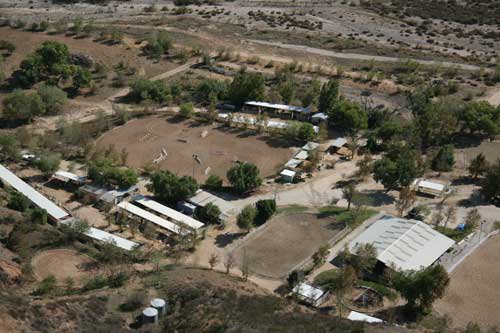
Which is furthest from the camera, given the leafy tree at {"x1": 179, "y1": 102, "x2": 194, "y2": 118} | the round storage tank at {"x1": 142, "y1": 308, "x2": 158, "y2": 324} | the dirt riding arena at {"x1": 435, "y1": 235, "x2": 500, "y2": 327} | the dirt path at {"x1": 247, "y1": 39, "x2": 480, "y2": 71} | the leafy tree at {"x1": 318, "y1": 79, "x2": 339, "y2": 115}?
the dirt path at {"x1": 247, "y1": 39, "x2": 480, "y2": 71}

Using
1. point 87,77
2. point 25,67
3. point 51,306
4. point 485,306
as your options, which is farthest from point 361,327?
point 25,67

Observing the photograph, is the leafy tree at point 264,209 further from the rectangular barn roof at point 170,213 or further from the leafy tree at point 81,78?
the leafy tree at point 81,78

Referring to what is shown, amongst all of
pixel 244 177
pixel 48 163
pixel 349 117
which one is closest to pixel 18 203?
pixel 48 163

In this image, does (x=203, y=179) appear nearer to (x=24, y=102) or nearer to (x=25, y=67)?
(x=24, y=102)

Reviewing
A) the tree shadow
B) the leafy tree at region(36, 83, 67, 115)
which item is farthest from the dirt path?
the tree shadow

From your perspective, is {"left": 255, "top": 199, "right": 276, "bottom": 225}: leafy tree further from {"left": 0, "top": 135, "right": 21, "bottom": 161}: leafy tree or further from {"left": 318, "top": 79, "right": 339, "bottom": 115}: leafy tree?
{"left": 0, "top": 135, "right": 21, "bottom": 161}: leafy tree

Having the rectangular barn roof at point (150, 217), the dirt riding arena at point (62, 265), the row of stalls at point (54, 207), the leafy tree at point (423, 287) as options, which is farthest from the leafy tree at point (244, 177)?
the leafy tree at point (423, 287)
